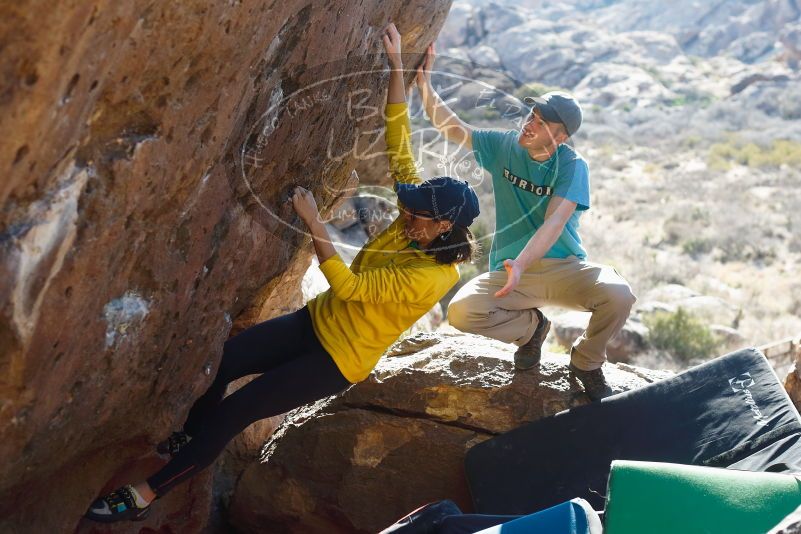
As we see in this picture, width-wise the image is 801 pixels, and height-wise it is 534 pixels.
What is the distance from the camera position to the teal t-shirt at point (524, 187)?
4602 millimetres

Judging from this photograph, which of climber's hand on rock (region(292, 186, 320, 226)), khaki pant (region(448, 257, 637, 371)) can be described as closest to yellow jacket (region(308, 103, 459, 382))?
climber's hand on rock (region(292, 186, 320, 226))

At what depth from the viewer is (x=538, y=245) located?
4520 mm

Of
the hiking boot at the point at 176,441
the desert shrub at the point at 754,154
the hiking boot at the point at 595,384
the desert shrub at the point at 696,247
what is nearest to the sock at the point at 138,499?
the hiking boot at the point at 176,441

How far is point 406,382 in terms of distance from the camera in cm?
537

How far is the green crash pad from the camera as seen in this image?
10.8 ft

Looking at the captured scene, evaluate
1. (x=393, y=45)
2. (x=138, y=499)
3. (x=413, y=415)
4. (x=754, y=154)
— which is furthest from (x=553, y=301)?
(x=754, y=154)

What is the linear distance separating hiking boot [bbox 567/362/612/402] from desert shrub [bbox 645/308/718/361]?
6006mm

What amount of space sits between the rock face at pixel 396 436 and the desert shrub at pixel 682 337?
5503mm

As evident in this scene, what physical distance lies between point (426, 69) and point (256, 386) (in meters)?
2.14

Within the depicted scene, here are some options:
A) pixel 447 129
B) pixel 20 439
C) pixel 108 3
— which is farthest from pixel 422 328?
pixel 108 3

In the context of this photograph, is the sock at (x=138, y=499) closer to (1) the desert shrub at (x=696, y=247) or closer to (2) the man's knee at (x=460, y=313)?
(2) the man's knee at (x=460, y=313)

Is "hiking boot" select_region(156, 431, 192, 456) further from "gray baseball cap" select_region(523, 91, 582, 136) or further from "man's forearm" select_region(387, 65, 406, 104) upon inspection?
"gray baseball cap" select_region(523, 91, 582, 136)

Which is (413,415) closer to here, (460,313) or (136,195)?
(460,313)

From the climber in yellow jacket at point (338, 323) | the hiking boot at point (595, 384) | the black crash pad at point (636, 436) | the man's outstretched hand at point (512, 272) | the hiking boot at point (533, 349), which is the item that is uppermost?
the climber in yellow jacket at point (338, 323)
